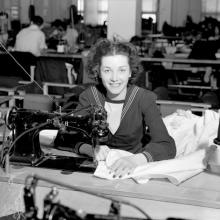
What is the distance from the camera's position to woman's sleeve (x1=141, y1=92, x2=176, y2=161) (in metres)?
1.90

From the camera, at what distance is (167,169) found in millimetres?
1648

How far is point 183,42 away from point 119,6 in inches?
66.6

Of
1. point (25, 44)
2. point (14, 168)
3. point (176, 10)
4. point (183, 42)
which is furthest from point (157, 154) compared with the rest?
point (176, 10)

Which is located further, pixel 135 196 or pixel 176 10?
pixel 176 10

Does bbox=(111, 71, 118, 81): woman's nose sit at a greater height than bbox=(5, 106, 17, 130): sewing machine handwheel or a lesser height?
greater

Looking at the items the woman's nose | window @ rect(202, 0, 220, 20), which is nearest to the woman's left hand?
the woman's nose

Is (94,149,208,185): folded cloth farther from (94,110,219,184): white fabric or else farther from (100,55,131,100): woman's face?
(100,55,131,100): woman's face

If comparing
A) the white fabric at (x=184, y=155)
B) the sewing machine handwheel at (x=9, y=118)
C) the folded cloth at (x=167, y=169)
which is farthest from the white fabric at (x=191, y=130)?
the sewing machine handwheel at (x=9, y=118)

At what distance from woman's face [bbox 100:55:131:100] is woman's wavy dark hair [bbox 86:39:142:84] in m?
0.04

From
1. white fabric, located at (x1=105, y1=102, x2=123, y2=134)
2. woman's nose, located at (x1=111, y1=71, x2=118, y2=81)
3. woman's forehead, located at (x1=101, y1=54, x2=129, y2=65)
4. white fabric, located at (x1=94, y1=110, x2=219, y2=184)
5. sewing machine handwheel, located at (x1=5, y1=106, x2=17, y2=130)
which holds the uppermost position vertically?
woman's forehead, located at (x1=101, y1=54, x2=129, y2=65)

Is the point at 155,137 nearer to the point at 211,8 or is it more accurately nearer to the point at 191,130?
the point at 191,130

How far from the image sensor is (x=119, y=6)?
731 centimetres

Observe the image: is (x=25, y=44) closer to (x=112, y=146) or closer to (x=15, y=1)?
(x=15, y=1)

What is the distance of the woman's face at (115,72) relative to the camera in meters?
2.01
